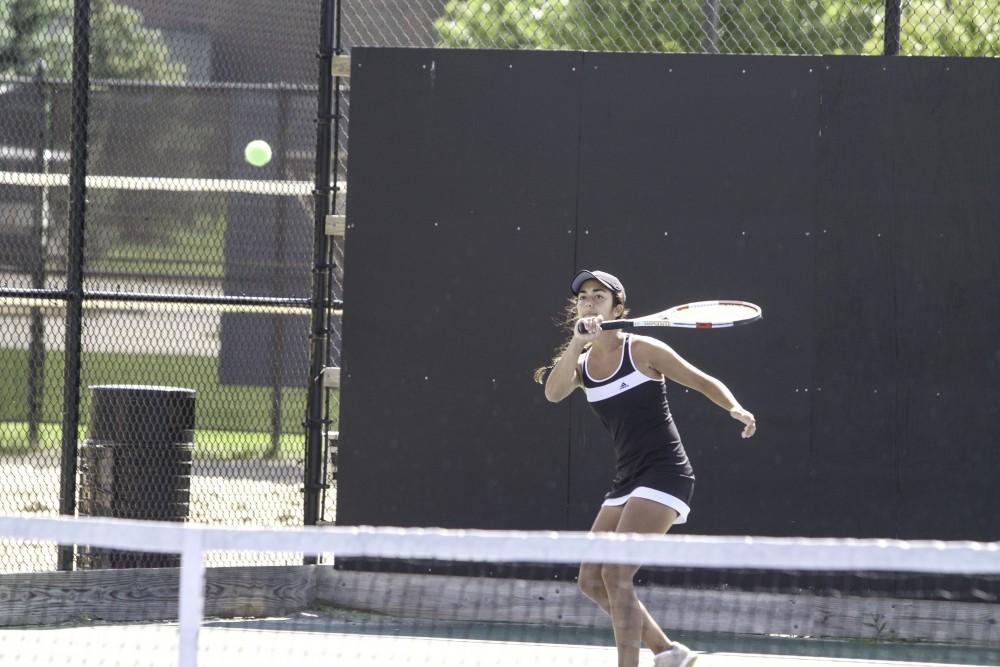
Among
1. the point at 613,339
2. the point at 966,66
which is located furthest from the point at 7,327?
the point at 966,66

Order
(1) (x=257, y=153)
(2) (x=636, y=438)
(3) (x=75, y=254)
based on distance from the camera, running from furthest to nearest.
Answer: (1) (x=257, y=153), (3) (x=75, y=254), (2) (x=636, y=438)

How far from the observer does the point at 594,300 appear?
5.23m

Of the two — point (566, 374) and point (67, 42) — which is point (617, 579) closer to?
point (566, 374)

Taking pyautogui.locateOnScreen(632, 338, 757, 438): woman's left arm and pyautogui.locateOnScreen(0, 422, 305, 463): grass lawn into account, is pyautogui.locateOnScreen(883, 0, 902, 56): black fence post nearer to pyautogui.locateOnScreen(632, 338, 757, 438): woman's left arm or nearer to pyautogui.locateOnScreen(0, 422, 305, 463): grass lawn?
pyautogui.locateOnScreen(632, 338, 757, 438): woman's left arm

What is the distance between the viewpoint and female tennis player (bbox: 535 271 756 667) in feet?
16.0

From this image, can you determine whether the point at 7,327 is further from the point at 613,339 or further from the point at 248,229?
the point at 613,339

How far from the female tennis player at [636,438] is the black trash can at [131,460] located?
7.91 feet

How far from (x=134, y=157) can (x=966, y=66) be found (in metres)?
4.15

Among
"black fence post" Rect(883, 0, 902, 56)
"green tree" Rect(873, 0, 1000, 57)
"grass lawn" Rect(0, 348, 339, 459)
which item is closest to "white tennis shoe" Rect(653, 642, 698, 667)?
"grass lawn" Rect(0, 348, 339, 459)

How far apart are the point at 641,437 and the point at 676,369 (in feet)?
0.92

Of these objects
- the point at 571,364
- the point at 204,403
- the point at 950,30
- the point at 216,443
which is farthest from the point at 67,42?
the point at 950,30

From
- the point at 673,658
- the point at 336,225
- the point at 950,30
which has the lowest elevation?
the point at 673,658

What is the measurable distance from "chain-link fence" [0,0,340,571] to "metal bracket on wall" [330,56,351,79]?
279mm

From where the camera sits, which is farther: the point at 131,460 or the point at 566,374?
the point at 131,460
